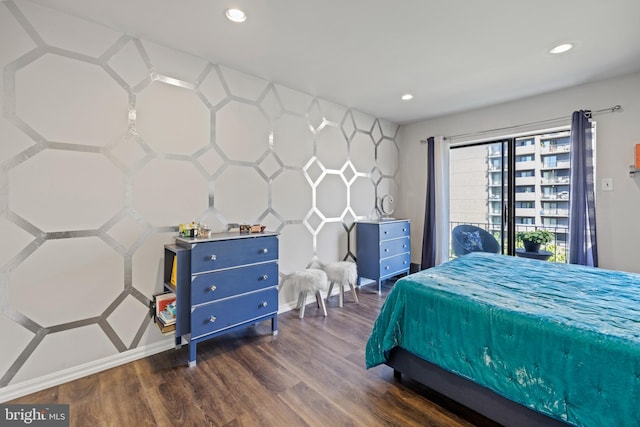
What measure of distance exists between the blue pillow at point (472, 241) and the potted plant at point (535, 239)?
0.52m

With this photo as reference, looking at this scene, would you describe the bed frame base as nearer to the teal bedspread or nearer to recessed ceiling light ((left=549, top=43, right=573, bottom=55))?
the teal bedspread

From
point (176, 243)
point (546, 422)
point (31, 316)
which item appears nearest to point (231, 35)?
point (176, 243)

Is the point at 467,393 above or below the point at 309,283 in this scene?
below

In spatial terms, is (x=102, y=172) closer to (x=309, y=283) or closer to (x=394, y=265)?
(x=309, y=283)

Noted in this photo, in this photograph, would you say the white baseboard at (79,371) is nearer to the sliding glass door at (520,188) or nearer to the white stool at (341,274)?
the white stool at (341,274)

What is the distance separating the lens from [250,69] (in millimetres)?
2883

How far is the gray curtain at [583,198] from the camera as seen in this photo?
3.15 m

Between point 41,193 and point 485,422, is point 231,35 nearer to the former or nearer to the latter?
point 41,193

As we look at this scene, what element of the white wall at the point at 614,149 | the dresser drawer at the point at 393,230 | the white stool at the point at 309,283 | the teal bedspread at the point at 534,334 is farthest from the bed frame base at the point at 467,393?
the white wall at the point at 614,149

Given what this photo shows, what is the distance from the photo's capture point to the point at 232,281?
2418mm

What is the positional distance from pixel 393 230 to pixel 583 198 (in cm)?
214

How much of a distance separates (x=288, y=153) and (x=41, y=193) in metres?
2.16

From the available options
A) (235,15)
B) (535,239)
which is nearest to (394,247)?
(535,239)

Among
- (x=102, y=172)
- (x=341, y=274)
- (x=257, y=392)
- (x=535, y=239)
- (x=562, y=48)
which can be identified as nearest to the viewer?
(x=257, y=392)
